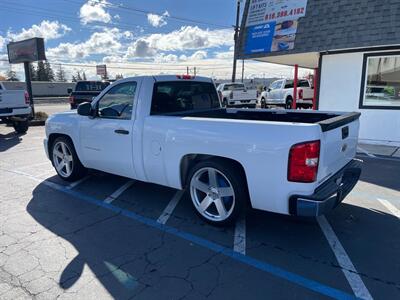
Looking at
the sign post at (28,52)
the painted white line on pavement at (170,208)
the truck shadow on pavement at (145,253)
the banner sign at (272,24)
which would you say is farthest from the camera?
the sign post at (28,52)

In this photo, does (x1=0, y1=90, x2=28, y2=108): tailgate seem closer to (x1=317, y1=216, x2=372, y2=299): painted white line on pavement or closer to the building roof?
the building roof

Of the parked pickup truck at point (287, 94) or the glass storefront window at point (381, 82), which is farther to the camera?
the parked pickup truck at point (287, 94)

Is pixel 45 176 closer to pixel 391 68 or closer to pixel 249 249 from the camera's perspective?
pixel 249 249

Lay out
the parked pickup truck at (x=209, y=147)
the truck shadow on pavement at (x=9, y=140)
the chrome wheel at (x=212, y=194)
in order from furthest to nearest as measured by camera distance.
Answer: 1. the truck shadow on pavement at (x=9, y=140)
2. the chrome wheel at (x=212, y=194)
3. the parked pickup truck at (x=209, y=147)

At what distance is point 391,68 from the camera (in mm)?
9219

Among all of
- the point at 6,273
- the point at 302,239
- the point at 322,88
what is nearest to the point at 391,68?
the point at 322,88

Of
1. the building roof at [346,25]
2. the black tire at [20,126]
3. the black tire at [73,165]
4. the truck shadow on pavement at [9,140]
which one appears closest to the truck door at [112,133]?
the black tire at [73,165]

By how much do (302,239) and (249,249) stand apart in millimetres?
681

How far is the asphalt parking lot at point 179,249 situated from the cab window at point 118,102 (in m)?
1.31

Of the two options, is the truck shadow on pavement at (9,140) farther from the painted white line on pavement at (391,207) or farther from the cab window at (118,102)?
the painted white line on pavement at (391,207)

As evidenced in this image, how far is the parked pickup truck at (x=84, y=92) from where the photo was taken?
16.0m

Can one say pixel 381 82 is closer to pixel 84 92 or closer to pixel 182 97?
pixel 182 97

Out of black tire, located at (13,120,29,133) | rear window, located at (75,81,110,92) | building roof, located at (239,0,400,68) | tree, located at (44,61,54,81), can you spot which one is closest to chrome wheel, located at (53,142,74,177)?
black tire, located at (13,120,29,133)

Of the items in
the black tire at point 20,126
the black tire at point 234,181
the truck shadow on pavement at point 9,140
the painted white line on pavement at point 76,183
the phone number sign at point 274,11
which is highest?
the phone number sign at point 274,11
